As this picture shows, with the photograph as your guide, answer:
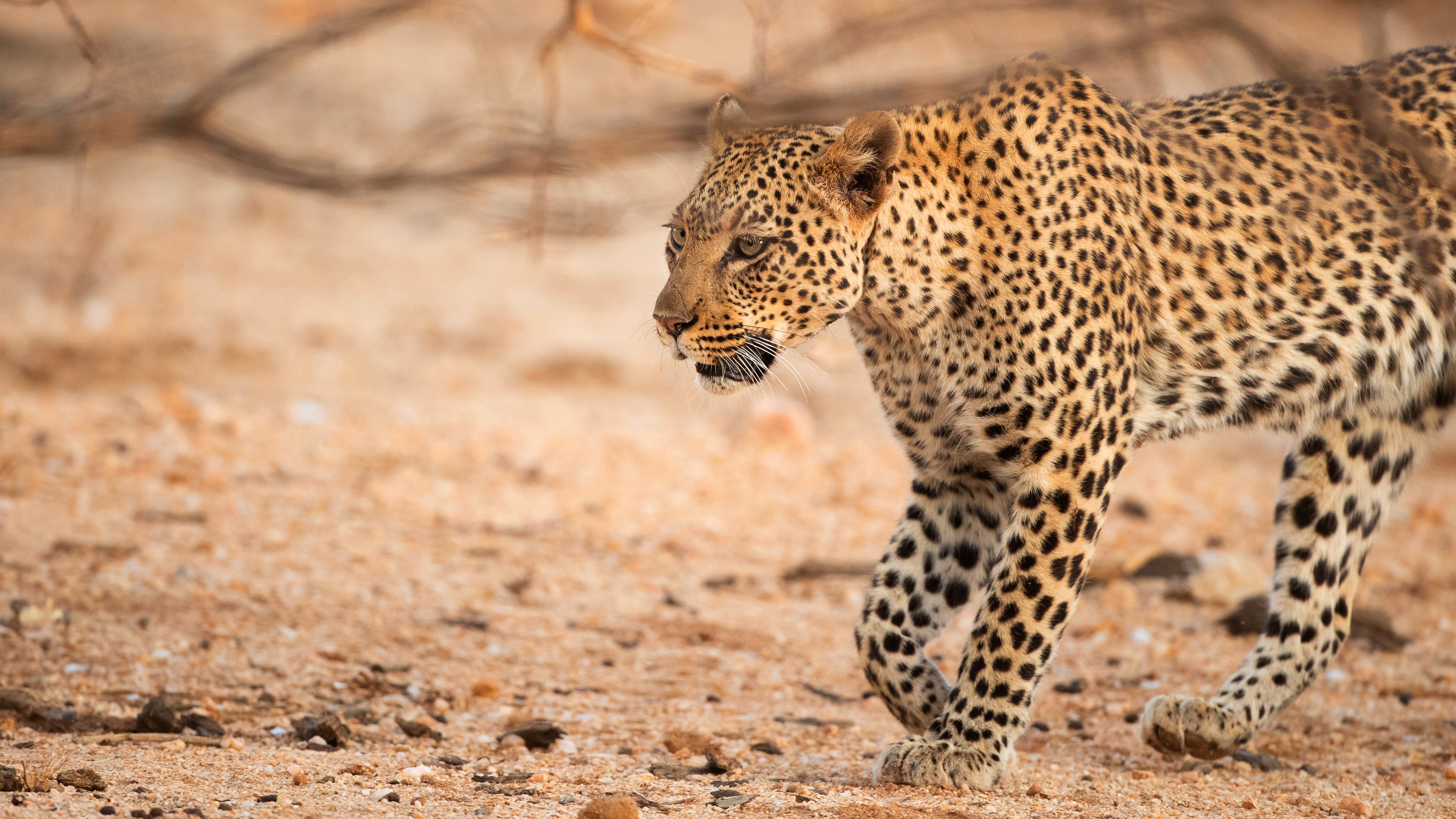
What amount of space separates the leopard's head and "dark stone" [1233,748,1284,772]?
2.29 metres

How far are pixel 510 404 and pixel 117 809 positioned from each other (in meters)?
6.95

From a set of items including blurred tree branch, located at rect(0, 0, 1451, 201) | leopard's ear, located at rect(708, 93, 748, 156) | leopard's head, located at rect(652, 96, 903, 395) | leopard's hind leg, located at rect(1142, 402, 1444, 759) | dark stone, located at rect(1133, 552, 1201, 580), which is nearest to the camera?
blurred tree branch, located at rect(0, 0, 1451, 201)

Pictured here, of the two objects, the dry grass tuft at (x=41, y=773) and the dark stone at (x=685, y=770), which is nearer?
the dry grass tuft at (x=41, y=773)

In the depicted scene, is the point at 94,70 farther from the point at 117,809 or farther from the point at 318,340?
the point at 318,340

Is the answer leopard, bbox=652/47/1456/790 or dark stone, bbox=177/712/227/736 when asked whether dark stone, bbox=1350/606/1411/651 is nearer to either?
leopard, bbox=652/47/1456/790

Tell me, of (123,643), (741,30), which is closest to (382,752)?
(123,643)

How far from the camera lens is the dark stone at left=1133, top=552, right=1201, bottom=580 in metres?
7.41

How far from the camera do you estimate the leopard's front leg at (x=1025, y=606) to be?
4.69m

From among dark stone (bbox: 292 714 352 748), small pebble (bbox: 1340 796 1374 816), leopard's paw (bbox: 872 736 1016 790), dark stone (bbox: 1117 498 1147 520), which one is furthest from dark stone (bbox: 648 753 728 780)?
dark stone (bbox: 1117 498 1147 520)

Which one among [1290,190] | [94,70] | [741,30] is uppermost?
[741,30]

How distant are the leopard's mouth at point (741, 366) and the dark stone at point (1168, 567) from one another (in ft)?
11.6

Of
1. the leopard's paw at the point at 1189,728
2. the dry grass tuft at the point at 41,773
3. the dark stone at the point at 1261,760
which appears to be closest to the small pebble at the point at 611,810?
the dry grass tuft at the point at 41,773

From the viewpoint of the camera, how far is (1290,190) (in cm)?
530

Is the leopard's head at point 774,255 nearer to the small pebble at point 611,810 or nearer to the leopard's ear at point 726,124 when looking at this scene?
the leopard's ear at point 726,124
